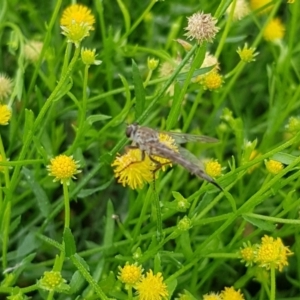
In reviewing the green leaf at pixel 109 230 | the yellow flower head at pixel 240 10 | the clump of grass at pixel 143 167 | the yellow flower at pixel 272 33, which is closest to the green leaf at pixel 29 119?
the clump of grass at pixel 143 167

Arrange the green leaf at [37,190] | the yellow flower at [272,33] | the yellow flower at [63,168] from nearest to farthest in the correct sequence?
the yellow flower at [63,168]
the green leaf at [37,190]
the yellow flower at [272,33]

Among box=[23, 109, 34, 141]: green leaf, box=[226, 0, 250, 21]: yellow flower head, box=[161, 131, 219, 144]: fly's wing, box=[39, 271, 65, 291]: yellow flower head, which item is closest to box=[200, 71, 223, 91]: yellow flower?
box=[161, 131, 219, 144]: fly's wing

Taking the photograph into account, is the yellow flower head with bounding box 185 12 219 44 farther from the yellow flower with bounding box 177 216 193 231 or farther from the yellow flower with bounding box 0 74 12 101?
the yellow flower with bounding box 0 74 12 101

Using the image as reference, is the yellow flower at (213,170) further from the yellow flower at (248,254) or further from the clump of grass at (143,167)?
the yellow flower at (248,254)

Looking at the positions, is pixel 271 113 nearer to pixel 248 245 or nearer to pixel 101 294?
pixel 248 245

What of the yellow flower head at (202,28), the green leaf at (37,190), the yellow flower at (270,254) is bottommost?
the green leaf at (37,190)

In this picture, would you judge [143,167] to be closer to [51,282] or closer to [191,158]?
[191,158]
